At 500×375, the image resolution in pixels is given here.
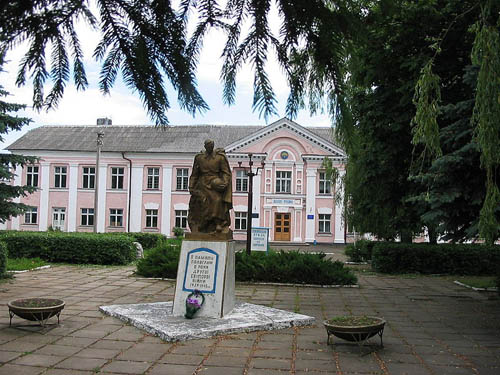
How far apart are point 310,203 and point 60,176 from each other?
1803 centimetres

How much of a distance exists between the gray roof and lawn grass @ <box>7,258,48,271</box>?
758 inches

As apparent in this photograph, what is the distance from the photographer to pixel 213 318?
25.1ft

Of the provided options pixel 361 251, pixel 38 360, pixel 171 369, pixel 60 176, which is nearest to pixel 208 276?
pixel 171 369

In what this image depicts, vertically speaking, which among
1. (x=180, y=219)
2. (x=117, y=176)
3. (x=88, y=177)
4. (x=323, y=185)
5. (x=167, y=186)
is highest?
(x=117, y=176)

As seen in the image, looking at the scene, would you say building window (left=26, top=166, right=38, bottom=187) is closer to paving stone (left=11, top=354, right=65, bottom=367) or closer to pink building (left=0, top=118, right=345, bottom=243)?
pink building (left=0, top=118, right=345, bottom=243)

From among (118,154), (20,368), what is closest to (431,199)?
(20,368)

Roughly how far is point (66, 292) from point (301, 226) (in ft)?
85.1

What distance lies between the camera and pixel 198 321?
7.41 metres

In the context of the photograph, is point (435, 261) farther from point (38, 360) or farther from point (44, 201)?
point (44, 201)

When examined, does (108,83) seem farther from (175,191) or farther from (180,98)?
(175,191)

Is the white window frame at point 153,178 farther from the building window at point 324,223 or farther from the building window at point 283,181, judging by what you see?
the building window at point 324,223

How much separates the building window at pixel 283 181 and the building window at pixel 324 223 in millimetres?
3050

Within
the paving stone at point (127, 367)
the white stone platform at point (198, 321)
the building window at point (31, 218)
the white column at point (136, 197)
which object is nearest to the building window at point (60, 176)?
the building window at point (31, 218)

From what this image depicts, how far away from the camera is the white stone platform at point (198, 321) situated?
6.68 metres
